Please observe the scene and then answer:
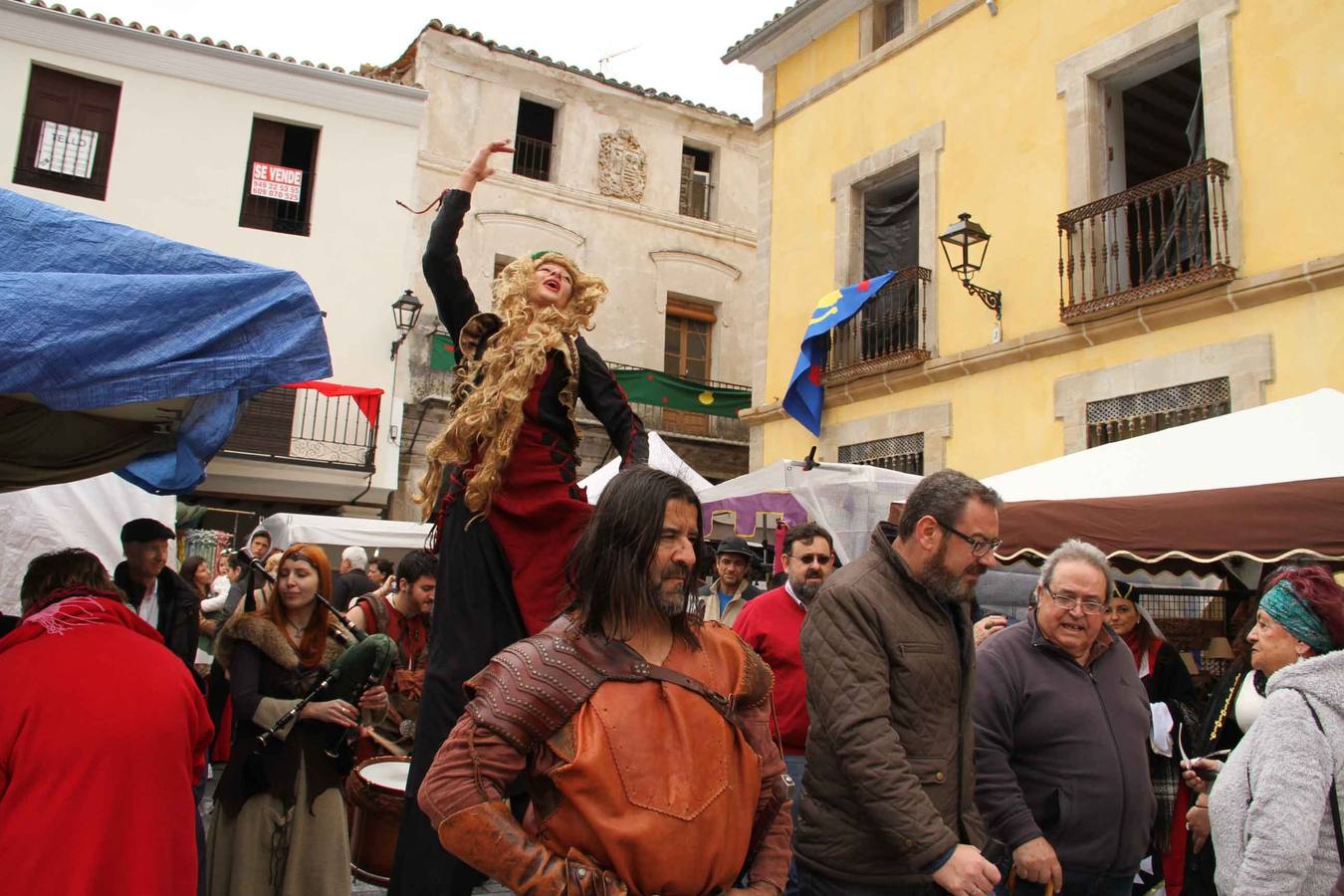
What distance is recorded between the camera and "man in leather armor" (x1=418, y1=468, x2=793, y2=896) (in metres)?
1.82

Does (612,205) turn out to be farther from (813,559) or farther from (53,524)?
(813,559)

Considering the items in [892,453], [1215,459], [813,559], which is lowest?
[813,559]

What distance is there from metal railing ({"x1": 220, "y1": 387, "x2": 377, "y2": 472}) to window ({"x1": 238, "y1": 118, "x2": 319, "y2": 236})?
284cm

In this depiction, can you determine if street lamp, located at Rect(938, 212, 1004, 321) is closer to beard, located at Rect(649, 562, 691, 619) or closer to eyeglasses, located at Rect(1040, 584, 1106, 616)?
eyeglasses, located at Rect(1040, 584, 1106, 616)

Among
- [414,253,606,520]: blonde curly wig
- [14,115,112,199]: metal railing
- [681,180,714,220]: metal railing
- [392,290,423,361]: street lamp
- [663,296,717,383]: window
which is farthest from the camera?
[681,180,714,220]: metal railing

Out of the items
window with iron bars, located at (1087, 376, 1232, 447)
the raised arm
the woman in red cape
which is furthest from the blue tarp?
window with iron bars, located at (1087, 376, 1232, 447)

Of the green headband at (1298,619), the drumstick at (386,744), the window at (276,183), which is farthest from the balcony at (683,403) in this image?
the green headband at (1298,619)

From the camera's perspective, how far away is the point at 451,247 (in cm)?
320

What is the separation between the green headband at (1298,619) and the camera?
3076 millimetres

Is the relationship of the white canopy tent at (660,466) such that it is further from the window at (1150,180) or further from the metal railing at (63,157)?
the metal railing at (63,157)

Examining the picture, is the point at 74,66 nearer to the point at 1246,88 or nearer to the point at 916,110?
the point at 916,110

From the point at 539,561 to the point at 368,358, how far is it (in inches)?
597

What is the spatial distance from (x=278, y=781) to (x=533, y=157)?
671 inches

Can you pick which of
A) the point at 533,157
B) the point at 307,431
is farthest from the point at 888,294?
the point at 307,431
